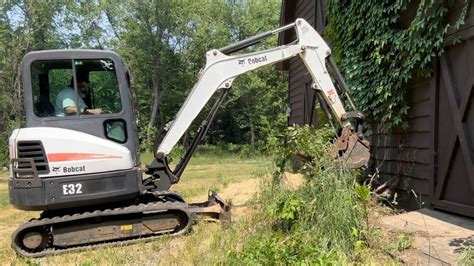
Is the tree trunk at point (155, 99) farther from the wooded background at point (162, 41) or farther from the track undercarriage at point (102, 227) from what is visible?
the track undercarriage at point (102, 227)

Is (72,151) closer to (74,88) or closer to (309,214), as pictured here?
(74,88)

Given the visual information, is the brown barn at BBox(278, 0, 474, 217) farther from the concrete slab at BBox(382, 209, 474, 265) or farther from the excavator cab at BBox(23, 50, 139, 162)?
the excavator cab at BBox(23, 50, 139, 162)

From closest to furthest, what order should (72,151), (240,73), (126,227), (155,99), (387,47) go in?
(72,151), (126,227), (240,73), (387,47), (155,99)

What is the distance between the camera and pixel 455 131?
606 centimetres

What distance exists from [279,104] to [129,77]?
111 ft

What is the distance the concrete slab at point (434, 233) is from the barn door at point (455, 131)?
247mm

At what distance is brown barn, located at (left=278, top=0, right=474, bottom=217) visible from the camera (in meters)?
5.87

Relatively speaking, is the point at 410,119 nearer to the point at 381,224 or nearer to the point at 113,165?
the point at 381,224

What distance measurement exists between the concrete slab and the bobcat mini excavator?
1.11 metres

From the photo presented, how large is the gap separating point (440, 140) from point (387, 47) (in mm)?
1905

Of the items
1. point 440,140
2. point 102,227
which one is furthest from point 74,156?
point 440,140

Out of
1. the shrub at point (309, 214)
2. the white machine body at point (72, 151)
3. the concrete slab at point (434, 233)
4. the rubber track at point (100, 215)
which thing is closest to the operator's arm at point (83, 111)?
the white machine body at point (72, 151)

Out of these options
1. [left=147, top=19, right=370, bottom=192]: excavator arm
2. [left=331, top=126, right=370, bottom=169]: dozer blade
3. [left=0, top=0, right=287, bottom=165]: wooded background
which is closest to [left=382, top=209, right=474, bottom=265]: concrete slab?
[left=331, top=126, right=370, bottom=169]: dozer blade

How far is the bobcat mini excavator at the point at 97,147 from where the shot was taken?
20.5 ft
